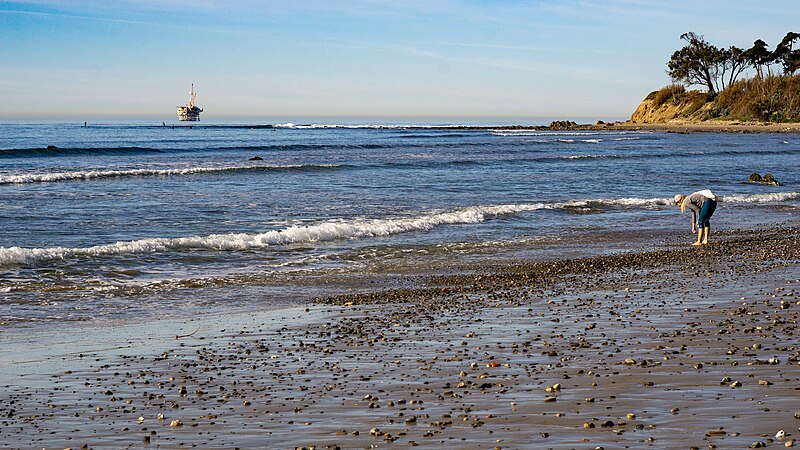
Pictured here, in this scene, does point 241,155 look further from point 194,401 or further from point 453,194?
point 194,401

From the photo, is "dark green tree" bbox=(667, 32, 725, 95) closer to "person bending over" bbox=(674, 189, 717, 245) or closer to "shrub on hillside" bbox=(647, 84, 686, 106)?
"shrub on hillside" bbox=(647, 84, 686, 106)

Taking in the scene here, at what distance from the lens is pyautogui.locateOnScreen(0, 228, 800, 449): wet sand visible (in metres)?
6.13

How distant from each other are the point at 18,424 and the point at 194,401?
1.38 meters

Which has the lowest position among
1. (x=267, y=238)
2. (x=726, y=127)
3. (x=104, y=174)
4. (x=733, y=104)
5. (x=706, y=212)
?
(x=267, y=238)

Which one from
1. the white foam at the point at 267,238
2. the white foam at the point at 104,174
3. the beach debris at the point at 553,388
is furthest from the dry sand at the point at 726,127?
the beach debris at the point at 553,388

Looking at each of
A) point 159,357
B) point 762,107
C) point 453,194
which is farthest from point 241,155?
point 762,107

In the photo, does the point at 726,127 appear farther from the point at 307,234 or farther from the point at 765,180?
the point at 307,234

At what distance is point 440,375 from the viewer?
7.80m

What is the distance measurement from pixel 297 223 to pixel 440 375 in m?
14.4

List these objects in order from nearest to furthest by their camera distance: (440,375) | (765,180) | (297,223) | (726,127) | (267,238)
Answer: (440,375) → (267,238) → (297,223) → (765,180) → (726,127)

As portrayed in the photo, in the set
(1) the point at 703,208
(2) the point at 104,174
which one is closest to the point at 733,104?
(2) the point at 104,174

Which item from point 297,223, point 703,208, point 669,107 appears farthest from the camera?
point 669,107

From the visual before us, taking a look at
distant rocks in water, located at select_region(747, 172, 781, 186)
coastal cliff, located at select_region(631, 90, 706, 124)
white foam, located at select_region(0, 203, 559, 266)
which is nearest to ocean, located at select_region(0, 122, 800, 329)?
white foam, located at select_region(0, 203, 559, 266)

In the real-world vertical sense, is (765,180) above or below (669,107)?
below
